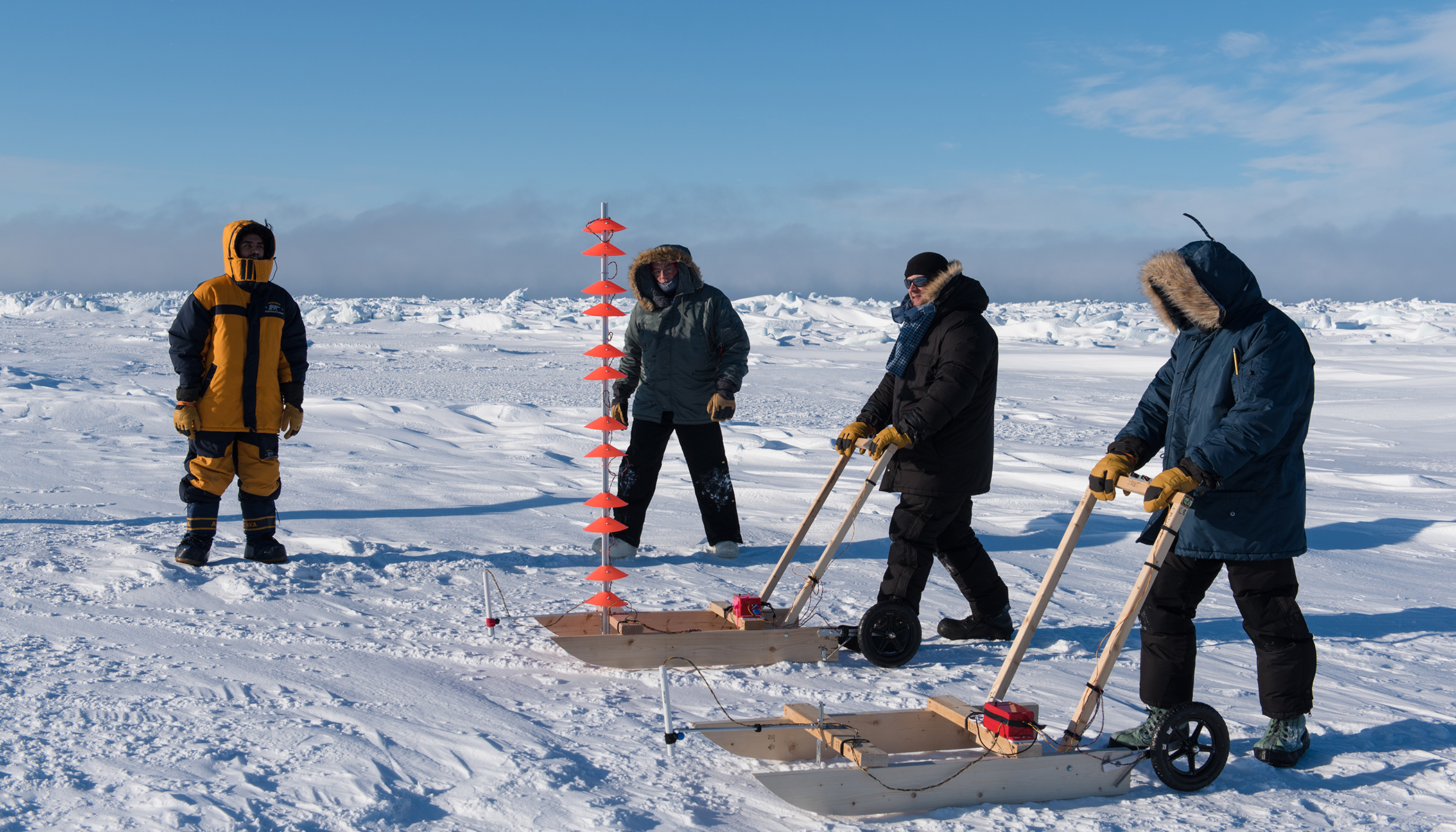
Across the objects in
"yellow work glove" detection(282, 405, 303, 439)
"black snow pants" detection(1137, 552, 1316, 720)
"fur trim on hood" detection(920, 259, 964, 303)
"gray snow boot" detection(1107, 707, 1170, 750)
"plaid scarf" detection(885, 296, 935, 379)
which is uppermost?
"fur trim on hood" detection(920, 259, 964, 303)

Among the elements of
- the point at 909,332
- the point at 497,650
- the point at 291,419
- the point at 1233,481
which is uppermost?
the point at 909,332

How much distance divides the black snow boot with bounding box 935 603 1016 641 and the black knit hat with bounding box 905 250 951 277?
136 centimetres

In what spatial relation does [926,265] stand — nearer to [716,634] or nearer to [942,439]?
[942,439]

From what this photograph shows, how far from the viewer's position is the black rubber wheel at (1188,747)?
2.66m

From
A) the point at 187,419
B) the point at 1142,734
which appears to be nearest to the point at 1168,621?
the point at 1142,734

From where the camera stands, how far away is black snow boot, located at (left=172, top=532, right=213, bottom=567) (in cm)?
440

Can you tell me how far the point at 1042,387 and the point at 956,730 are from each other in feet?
63.8

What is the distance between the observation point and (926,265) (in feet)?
13.0

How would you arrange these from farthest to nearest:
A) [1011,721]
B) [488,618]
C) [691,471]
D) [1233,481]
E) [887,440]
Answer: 1. [691,471]
2. [488,618]
3. [887,440]
4. [1233,481]
5. [1011,721]

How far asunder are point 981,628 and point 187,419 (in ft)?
11.1

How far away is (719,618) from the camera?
393 cm

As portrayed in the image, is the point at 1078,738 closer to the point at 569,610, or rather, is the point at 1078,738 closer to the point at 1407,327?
the point at 569,610

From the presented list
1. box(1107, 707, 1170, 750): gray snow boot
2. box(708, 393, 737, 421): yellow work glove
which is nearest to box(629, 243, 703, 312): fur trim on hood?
box(708, 393, 737, 421): yellow work glove

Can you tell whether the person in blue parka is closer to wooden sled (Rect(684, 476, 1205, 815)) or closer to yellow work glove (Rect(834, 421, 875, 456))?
wooden sled (Rect(684, 476, 1205, 815))
